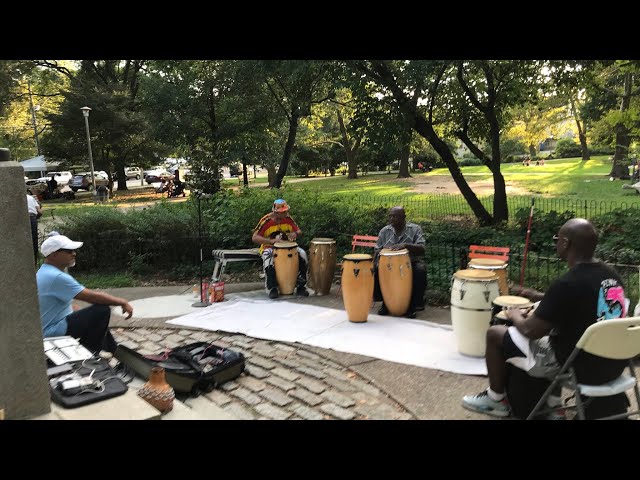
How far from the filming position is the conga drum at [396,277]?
6.67 metres

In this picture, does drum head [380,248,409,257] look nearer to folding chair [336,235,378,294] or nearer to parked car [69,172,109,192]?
folding chair [336,235,378,294]

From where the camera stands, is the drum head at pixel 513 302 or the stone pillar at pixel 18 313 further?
the drum head at pixel 513 302

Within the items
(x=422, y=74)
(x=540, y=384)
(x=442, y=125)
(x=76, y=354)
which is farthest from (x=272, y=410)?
(x=442, y=125)

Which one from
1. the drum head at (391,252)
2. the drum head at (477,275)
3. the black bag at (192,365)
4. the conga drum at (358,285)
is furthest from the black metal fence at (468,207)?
the black bag at (192,365)

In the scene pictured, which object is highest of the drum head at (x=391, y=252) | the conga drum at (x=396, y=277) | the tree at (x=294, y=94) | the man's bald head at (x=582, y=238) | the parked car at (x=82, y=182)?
the tree at (x=294, y=94)

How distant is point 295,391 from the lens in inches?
185

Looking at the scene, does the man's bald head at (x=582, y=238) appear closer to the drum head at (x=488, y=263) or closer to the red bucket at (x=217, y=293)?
the drum head at (x=488, y=263)

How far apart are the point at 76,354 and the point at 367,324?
348 cm

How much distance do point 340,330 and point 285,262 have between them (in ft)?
6.28

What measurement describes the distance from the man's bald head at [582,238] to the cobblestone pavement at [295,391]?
1785 mm

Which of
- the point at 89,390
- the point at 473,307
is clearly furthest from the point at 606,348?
the point at 89,390

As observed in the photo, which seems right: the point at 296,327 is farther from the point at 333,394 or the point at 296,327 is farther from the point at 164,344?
the point at 333,394

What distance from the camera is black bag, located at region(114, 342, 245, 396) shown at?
4559 mm

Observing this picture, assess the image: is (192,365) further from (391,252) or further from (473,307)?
(391,252)
